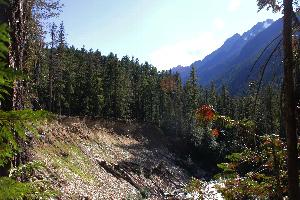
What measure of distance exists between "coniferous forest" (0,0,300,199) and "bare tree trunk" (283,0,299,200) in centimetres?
2

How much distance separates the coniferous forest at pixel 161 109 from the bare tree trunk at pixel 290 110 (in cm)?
2

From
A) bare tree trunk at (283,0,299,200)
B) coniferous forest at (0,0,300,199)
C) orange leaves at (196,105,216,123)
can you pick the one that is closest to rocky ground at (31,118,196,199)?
coniferous forest at (0,0,300,199)

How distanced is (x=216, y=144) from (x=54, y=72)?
104 feet

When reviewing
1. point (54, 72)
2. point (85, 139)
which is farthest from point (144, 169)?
point (54, 72)

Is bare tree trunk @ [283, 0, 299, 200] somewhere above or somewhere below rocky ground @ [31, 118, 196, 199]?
above

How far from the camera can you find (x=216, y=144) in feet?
255

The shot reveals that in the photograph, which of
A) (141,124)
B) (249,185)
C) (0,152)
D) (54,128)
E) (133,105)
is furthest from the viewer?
(133,105)

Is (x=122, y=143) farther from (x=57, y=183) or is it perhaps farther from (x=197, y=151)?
(x=57, y=183)

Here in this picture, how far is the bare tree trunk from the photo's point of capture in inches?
268

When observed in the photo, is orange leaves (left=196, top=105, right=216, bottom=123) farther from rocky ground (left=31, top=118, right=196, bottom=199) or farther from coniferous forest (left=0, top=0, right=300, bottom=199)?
rocky ground (left=31, top=118, right=196, bottom=199)

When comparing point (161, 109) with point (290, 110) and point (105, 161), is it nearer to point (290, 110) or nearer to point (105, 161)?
point (105, 161)

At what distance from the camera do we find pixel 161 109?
322 ft

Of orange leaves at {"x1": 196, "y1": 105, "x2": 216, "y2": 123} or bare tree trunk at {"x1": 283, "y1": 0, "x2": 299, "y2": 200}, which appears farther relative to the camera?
orange leaves at {"x1": 196, "y1": 105, "x2": 216, "y2": 123}

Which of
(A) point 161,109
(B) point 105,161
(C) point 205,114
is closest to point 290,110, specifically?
(C) point 205,114
